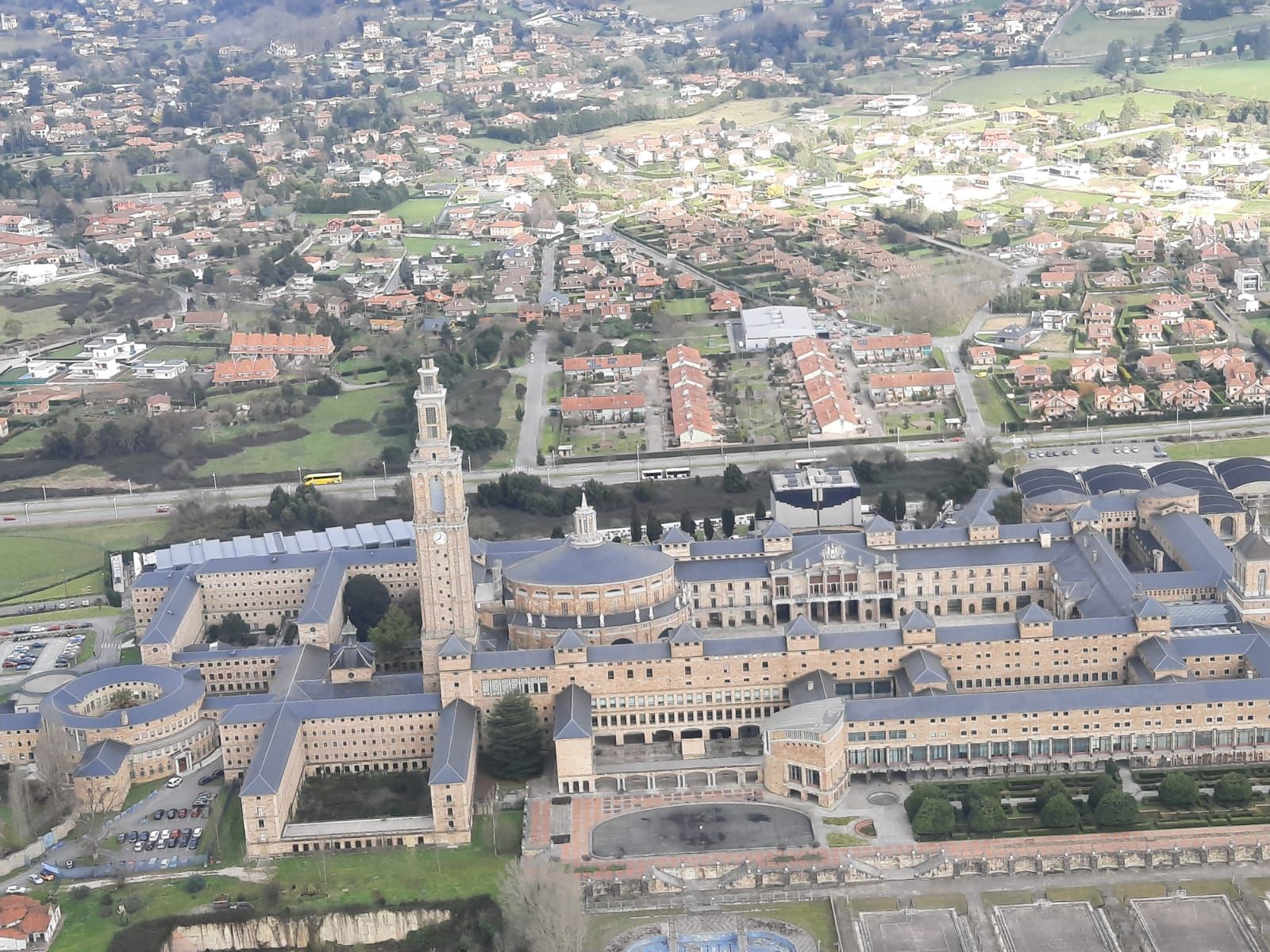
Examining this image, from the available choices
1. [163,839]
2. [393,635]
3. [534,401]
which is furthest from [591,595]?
[534,401]

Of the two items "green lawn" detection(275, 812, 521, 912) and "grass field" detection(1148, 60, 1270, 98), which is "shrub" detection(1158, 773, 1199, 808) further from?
"grass field" detection(1148, 60, 1270, 98)

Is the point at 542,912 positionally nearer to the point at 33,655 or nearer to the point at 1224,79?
the point at 33,655

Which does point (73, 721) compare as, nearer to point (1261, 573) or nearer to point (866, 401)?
point (1261, 573)

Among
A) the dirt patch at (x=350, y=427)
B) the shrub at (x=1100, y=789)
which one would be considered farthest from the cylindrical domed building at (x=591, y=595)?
the dirt patch at (x=350, y=427)

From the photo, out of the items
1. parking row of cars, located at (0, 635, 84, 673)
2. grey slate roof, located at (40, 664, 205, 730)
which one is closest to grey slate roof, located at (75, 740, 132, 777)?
grey slate roof, located at (40, 664, 205, 730)

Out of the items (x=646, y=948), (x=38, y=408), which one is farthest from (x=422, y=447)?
(x=38, y=408)
